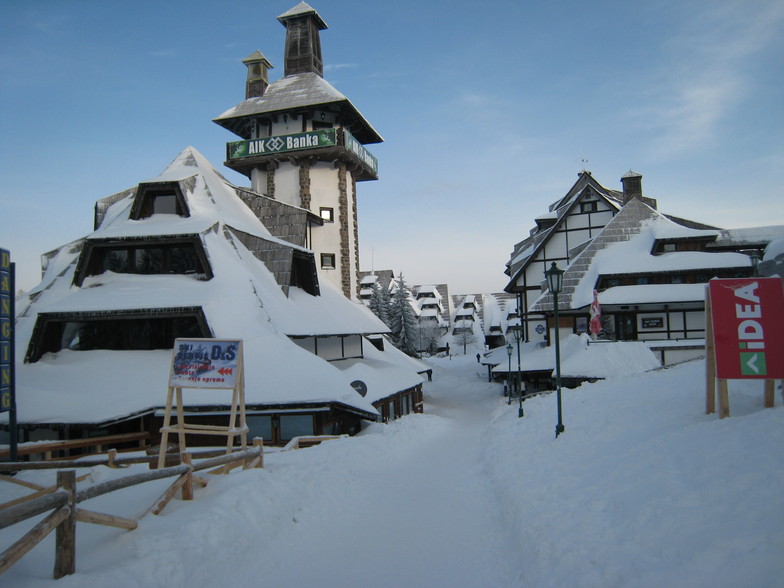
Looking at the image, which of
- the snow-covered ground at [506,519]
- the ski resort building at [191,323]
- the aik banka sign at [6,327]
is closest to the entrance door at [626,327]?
the ski resort building at [191,323]

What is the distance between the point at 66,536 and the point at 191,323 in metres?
15.5

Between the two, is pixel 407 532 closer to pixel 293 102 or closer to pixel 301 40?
pixel 293 102

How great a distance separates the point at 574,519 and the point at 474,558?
5.02 feet

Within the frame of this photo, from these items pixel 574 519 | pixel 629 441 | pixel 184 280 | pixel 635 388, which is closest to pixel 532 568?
pixel 574 519

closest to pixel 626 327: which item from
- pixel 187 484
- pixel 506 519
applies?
pixel 506 519

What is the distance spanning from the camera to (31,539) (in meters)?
4.96

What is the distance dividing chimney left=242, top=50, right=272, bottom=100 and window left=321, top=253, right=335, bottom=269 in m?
15.4

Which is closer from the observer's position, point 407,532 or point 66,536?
point 66,536

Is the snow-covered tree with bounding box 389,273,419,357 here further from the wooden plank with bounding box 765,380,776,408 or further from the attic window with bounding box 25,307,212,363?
the wooden plank with bounding box 765,380,776,408

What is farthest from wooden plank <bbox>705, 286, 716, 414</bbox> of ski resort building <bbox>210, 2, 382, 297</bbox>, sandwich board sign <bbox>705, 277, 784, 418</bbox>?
ski resort building <bbox>210, 2, 382, 297</bbox>

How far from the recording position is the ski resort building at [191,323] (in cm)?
1792

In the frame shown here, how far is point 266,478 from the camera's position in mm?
9352

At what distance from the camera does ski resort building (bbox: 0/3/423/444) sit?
17922 millimetres

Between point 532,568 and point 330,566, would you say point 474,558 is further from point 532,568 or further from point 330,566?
point 330,566
